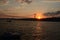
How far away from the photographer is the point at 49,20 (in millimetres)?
1812

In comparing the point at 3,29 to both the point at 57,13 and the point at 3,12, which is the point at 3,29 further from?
the point at 57,13

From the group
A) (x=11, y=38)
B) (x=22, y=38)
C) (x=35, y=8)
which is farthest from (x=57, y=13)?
(x=11, y=38)

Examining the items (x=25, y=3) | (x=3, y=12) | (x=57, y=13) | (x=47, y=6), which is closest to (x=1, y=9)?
(x=3, y=12)

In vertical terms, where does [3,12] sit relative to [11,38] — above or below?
above

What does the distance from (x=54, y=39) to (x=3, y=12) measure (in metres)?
0.76

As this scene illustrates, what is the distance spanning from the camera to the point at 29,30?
1825 mm

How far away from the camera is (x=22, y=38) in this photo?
1.83m

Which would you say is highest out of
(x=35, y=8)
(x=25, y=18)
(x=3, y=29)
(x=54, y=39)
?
(x=35, y=8)

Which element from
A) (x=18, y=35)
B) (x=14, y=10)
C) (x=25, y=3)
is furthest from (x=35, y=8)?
(x=18, y=35)

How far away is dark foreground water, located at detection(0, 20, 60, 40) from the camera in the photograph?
5.94 ft

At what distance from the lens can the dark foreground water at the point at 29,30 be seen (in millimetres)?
1811

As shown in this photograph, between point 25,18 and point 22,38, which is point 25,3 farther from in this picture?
point 22,38

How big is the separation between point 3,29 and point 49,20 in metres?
0.62

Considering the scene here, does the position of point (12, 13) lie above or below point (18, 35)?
above
